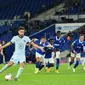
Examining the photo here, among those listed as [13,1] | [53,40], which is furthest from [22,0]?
[53,40]

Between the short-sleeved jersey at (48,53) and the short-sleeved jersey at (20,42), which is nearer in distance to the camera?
the short-sleeved jersey at (20,42)

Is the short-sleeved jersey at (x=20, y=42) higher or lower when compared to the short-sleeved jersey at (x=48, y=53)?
higher

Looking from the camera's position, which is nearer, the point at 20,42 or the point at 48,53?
the point at 20,42

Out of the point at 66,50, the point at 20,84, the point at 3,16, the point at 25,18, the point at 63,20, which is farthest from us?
the point at 3,16

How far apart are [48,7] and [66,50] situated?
30.5 ft

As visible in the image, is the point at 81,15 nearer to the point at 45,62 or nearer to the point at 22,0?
the point at 22,0

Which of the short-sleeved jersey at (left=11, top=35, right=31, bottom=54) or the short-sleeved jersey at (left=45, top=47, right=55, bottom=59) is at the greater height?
the short-sleeved jersey at (left=11, top=35, right=31, bottom=54)

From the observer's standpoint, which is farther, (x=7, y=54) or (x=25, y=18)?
(x=25, y=18)

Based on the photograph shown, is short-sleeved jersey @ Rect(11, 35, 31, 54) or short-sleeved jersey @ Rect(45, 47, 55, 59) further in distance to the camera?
short-sleeved jersey @ Rect(45, 47, 55, 59)

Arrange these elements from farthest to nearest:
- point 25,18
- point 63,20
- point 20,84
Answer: point 25,18 → point 63,20 → point 20,84

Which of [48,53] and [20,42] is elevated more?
[20,42]

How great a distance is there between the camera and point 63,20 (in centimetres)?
3972

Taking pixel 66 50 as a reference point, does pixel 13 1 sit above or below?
above

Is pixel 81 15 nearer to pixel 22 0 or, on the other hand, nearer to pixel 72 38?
pixel 72 38
